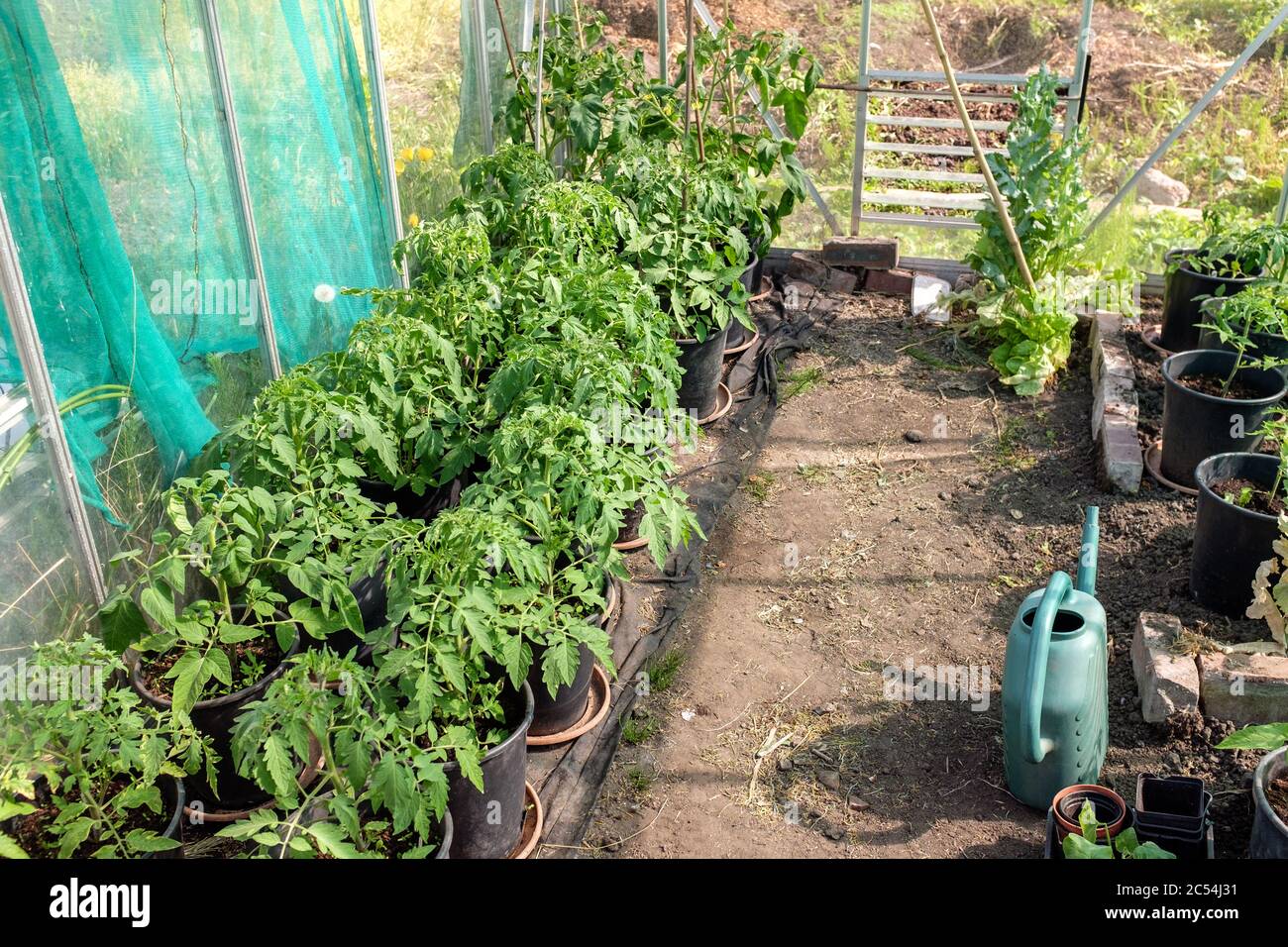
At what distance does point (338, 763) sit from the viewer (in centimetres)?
276

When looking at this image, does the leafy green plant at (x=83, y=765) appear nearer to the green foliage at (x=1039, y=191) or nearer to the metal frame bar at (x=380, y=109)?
the metal frame bar at (x=380, y=109)

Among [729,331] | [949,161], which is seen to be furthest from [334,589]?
[949,161]

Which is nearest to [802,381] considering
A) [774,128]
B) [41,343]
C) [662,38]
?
[774,128]

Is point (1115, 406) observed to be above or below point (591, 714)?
above

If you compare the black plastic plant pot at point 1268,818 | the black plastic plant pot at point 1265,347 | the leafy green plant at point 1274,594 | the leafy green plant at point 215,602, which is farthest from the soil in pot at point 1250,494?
the leafy green plant at point 215,602

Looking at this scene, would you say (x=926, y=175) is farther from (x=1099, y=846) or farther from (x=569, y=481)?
(x=1099, y=846)

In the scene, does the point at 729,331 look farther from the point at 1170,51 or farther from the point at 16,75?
the point at 1170,51

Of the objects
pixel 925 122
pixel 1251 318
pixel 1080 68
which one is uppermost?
pixel 1080 68

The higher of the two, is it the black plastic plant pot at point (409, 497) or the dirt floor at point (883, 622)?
the black plastic plant pot at point (409, 497)

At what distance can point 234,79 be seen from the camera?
13.5 ft

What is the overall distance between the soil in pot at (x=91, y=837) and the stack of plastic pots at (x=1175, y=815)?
2.45 meters

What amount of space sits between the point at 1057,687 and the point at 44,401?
2899 mm

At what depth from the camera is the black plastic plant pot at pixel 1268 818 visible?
2.86 metres

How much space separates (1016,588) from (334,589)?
2.62 meters
